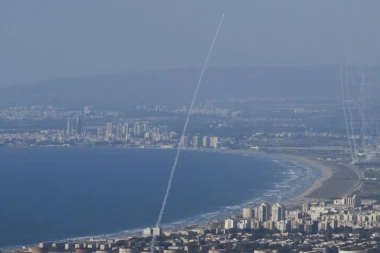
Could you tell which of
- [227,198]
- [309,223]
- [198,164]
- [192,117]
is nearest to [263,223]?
[309,223]

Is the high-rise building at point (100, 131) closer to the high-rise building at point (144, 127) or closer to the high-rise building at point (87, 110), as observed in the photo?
the high-rise building at point (144, 127)

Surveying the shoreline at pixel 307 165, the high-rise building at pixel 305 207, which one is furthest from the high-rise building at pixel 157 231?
the shoreline at pixel 307 165

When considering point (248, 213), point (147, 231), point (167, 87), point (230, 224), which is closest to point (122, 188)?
point (248, 213)

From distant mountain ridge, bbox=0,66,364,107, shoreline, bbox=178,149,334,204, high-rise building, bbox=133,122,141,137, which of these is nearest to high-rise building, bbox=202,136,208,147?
shoreline, bbox=178,149,334,204

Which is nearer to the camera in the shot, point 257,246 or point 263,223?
point 257,246

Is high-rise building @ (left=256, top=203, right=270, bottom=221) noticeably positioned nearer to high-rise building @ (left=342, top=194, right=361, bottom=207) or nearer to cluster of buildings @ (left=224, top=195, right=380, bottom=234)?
cluster of buildings @ (left=224, top=195, right=380, bottom=234)

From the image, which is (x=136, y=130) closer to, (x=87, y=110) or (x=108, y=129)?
(x=108, y=129)

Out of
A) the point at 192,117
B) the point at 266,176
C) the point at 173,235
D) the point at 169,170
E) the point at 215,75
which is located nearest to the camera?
the point at 173,235

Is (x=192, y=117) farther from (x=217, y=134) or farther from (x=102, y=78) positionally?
(x=102, y=78)
